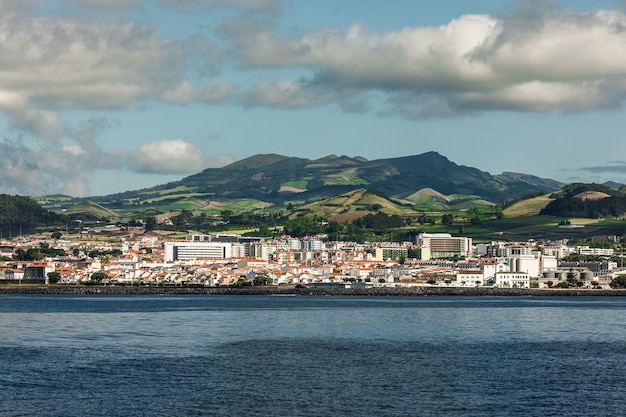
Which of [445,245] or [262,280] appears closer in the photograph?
[262,280]

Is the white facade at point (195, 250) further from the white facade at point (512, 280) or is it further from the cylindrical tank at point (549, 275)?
the white facade at point (512, 280)

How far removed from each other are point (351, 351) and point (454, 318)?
22.3 meters

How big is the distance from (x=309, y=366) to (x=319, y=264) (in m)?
104

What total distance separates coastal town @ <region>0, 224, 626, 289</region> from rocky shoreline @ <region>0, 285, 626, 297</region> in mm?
5597

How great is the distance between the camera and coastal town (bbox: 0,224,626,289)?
395ft

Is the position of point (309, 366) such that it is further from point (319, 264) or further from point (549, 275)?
point (319, 264)

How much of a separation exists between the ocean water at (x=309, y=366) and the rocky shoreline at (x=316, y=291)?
145 feet

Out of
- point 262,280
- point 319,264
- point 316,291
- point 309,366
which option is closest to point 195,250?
point 319,264

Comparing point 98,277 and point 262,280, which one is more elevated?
point 98,277

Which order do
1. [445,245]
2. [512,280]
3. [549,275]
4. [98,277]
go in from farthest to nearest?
[445,245], [549,275], [98,277], [512,280]

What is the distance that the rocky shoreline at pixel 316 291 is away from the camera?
356 feet

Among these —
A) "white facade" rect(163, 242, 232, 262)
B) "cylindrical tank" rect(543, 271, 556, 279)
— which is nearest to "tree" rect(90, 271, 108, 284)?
"white facade" rect(163, 242, 232, 262)

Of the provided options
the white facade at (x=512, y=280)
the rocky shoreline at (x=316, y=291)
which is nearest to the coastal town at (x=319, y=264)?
the white facade at (x=512, y=280)

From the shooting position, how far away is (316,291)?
110250 mm
